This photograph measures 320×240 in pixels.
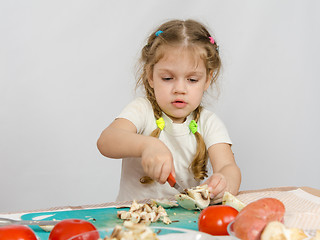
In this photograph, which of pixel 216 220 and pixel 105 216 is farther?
pixel 105 216

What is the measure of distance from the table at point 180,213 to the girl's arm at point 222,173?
0.17 ft

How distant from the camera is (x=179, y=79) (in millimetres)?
1328

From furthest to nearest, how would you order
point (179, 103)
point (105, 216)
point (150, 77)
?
point (150, 77) < point (179, 103) < point (105, 216)

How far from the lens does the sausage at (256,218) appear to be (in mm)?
606

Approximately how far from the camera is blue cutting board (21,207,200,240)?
2.82 feet

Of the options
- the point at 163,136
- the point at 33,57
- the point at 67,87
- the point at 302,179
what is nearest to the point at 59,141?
the point at 67,87

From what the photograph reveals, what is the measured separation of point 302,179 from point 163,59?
117 cm

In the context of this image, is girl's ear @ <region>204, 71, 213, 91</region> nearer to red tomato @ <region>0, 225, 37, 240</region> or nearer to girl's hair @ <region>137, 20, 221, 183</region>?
girl's hair @ <region>137, 20, 221, 183</region>

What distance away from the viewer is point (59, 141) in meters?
2.16

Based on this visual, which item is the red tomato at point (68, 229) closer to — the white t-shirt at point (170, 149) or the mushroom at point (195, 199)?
the mushroom at point (195, 199)

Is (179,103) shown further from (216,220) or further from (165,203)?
(216,220)

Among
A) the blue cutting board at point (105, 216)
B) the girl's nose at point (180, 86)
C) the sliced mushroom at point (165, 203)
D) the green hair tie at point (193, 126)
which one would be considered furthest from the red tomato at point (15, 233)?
the green hair tie at point (193, 126)

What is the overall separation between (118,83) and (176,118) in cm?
78

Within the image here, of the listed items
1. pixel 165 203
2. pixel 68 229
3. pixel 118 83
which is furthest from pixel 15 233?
pixel 118 83
